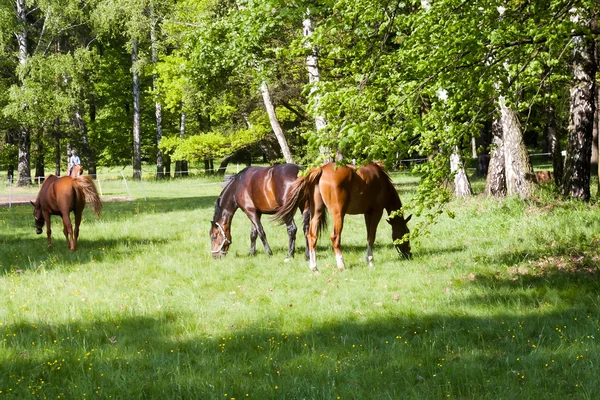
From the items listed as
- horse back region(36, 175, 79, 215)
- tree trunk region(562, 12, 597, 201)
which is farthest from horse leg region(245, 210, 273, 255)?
tree trunk region(562, 12, 597, 201)

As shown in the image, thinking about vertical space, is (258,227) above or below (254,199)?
below

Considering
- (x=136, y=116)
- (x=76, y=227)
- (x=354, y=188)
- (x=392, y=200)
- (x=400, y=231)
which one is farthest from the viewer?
(x=136, y=116)

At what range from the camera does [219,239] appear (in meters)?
12.1

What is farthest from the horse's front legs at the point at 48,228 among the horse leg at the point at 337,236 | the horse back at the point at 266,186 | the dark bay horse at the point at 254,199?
the horse leg at the point at 337,236

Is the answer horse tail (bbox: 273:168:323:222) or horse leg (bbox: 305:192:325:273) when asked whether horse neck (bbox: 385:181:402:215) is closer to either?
horse leg (bbox: 305:192:325:273)

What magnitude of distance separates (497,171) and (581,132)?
3.06 metres

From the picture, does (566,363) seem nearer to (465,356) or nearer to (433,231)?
(465,356)

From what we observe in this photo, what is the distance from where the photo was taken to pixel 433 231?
13.4m

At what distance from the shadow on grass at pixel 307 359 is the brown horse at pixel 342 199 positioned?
3.32m

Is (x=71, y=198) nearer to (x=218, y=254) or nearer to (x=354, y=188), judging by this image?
(x=218, y=254)

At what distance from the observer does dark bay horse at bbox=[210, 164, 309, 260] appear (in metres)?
11.8

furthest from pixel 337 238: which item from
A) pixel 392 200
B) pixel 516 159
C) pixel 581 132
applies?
pixel 581 132

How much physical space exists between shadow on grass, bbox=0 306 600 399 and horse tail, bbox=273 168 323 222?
3695 millimetres

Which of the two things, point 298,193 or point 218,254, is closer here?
point 298,193
